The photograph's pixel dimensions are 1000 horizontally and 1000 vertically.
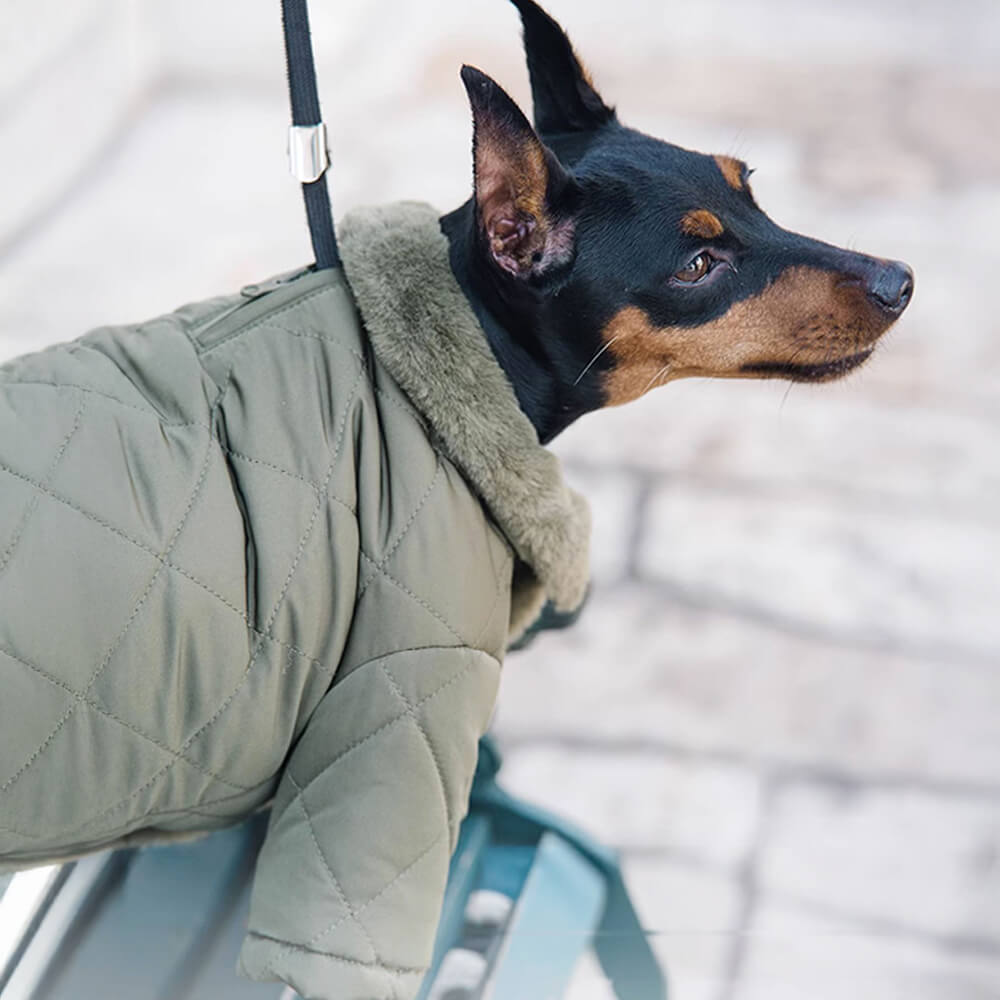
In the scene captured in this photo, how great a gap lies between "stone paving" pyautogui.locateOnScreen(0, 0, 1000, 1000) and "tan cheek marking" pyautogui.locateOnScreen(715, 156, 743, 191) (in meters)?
0.93

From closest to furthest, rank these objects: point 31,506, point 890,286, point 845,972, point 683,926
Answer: point 31,506 < point 890,286 < point 845,972 < point 683,926

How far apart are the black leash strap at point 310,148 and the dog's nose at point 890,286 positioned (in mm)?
599

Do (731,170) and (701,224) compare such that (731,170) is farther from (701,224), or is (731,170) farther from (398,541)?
(398,541)

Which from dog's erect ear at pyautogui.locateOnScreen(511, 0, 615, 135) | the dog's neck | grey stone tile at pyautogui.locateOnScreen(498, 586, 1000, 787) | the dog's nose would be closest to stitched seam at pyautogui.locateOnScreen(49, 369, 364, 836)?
the dog's neck

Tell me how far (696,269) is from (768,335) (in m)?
0.12

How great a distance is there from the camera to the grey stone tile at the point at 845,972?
5.26 ft

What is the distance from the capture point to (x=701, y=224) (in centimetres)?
141

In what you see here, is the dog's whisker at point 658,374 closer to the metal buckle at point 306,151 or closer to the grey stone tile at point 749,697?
the metal buckle at point 306,151

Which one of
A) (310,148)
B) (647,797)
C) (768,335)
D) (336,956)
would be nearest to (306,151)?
(310,148)

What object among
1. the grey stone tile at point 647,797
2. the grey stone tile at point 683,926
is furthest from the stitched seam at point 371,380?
the grey stone tile at point 647,797

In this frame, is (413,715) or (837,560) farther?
(837,560)

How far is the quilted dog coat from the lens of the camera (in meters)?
1.18

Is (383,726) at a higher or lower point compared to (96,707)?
higher

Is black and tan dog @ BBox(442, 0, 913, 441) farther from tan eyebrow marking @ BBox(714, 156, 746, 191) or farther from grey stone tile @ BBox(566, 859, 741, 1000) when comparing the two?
grey stone tile @ BBox(566, 859, 741, 1000)
